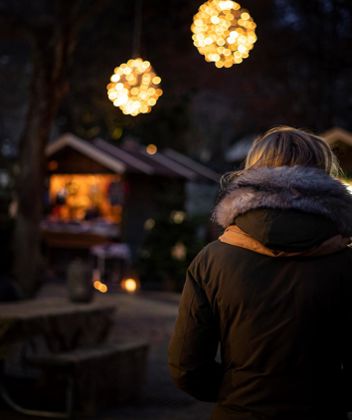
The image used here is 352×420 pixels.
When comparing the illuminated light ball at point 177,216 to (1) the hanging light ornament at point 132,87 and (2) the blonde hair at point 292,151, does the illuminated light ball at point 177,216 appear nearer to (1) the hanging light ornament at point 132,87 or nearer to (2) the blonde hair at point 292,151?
(1) the hanging light ornament at point 132,87

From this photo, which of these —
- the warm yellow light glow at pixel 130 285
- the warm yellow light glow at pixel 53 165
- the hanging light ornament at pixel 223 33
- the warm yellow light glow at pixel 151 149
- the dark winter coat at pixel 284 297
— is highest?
the hanging light ornament at pixel 223 33

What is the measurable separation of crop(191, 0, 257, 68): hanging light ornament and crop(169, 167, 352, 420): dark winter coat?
3.62 meters

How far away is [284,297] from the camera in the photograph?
2.22m

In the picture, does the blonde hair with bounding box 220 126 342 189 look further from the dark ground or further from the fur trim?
the dark ground

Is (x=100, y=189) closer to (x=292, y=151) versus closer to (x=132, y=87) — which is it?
(x=132, y=87)

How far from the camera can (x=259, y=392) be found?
7.31ft

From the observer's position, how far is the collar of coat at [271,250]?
222cm

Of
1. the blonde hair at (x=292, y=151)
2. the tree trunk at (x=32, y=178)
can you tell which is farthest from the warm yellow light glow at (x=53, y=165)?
the blonde hair at (x=292, y=151)

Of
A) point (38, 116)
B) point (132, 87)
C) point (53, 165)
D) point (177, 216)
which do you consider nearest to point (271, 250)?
point (132, 87)

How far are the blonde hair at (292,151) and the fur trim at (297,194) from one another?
0.05 metres

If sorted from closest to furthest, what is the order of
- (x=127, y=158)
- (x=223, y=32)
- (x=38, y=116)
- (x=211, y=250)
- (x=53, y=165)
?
(x=211, y=250)
(x=223, y=32)
(x=38, y=116)
(x=127, y=158)
(x=53, y=165)

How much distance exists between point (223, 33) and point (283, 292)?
3.88 metres

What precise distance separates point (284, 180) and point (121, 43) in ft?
69.0

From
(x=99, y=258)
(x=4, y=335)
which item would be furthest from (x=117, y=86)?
(x=99, y=258)
